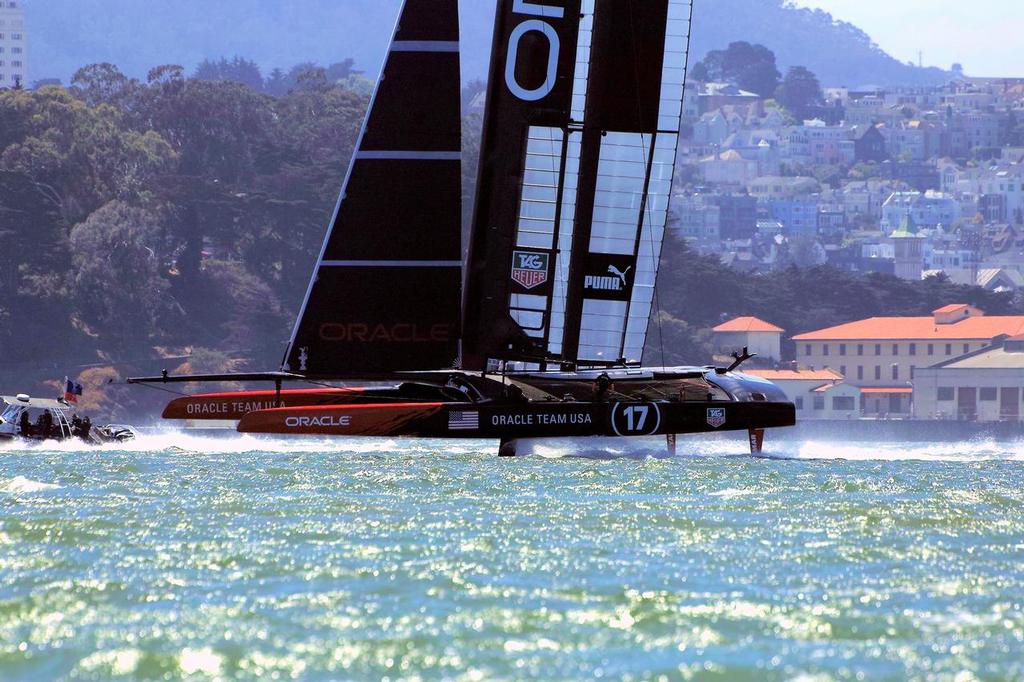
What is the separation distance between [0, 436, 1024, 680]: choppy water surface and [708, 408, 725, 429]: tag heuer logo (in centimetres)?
435

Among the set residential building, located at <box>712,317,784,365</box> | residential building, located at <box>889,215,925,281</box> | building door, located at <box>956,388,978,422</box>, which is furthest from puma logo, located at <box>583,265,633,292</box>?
residential building, located at <box>889,215,925,281</box>

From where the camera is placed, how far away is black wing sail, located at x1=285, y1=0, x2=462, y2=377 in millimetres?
23156

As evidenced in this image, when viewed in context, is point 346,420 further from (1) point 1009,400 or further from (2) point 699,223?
(2) point 699,223

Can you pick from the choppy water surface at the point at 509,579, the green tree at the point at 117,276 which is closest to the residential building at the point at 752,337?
the green tree at the point at 117,276

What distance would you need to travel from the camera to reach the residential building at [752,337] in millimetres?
91562

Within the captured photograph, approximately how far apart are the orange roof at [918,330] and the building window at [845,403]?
404 cm

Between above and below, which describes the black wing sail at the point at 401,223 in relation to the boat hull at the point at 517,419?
above

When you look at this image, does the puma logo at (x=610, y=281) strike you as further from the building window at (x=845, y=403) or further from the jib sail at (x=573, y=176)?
the building window at (x=845, y=403)

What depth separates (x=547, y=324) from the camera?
2372cm

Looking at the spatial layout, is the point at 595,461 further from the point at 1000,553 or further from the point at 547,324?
the point at 1000,553

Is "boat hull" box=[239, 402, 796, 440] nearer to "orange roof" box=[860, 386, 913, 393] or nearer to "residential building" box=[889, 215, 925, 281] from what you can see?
"orange roof" box=[860, 386, 913, 393]

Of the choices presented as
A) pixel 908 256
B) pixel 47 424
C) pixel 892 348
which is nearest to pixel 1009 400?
pixel 892 348

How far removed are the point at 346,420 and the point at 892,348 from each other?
76020 millimetres

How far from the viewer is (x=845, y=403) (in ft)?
305
